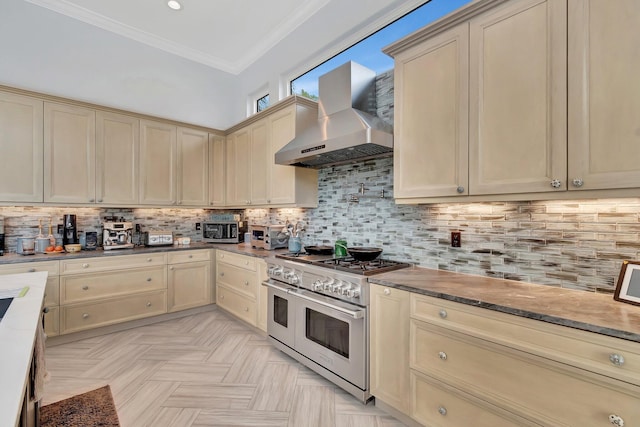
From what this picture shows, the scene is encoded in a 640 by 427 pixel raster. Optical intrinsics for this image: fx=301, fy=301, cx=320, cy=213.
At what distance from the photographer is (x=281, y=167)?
3395 mm

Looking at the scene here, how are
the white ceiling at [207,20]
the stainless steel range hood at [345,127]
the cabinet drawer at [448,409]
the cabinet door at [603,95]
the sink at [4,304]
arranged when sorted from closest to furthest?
1. the cabinet door at [603,95]
2. the cabinet drawer at [448,409]
3. the sink at [4,304]
4. the stainless steel range hood at [345,127]
5. the white ceiling at [207,20]

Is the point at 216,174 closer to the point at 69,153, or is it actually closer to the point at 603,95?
the point at 69,153

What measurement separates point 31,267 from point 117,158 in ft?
4.70

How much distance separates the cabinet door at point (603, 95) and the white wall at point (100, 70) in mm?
4442

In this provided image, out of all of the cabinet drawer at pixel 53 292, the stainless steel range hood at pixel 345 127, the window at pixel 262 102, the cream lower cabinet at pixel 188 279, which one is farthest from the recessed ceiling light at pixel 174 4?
the cabinet drawer at pixel 53 292

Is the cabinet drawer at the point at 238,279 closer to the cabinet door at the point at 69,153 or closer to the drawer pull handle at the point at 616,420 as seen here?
the cabinet door at the point at 69,153

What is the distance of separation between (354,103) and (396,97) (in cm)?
49

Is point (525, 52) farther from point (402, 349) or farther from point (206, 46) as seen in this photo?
point (206, 46)

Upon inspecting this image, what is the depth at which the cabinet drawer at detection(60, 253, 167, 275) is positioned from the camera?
3126mm

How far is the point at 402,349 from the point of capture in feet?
6.23

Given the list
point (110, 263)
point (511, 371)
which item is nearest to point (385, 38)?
point (511, 371)

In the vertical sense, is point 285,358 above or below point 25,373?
below

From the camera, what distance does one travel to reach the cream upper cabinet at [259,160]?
3.60 meters

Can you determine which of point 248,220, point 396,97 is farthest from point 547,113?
point 248,220
